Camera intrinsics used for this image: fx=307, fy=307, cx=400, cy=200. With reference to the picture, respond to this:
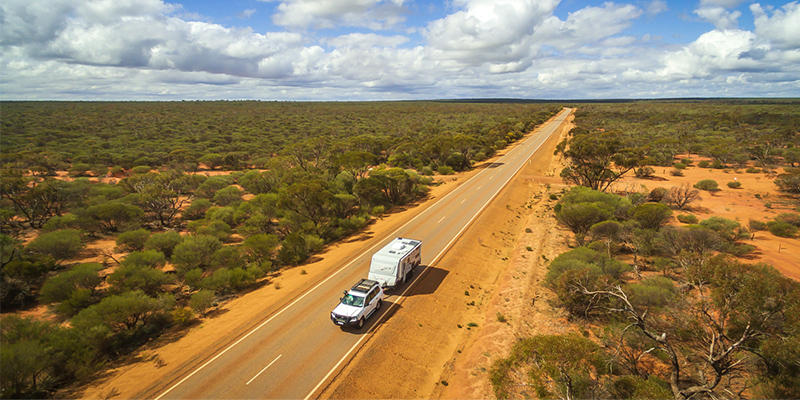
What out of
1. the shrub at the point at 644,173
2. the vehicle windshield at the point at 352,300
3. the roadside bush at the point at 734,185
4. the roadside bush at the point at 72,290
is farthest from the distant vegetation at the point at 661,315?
the roadside bush at the point at 72,290

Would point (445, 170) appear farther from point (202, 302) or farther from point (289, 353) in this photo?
point (289, 353)

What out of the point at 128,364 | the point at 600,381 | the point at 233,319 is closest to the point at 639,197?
the point at 600,381

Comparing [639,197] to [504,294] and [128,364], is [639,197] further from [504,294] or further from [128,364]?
[128,364]

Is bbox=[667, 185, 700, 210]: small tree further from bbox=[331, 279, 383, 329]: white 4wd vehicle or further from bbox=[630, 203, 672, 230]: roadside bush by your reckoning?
bbox=[331, 279, 383, 329]: white 4wd vehicle

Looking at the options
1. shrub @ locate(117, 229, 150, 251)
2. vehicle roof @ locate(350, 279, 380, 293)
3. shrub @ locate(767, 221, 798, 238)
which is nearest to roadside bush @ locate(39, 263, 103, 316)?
shrub @ locate(117, 229, 150, 251)

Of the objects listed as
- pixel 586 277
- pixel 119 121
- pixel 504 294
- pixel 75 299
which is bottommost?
pixel 504 294

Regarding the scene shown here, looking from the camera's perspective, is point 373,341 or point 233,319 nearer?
point 373,341

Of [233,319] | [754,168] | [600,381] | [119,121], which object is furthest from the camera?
[119,121]

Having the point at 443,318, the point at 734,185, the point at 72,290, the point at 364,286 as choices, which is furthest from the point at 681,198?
the point at 72,290
